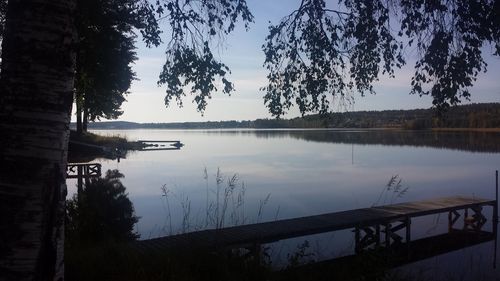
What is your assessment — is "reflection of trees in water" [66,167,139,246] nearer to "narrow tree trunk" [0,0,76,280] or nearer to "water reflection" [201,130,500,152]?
"narrow tree trunk" [0,0,76,280]

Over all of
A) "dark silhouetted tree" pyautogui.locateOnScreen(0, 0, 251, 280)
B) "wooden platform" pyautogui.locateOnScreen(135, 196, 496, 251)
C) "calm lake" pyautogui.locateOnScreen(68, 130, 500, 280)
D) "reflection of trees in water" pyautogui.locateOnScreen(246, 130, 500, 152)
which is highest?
"dark silhouetted tree" pyautogui.locateOnScreen(0, 0, 251, 280)

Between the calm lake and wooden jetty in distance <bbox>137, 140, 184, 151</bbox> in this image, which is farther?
wooden jetty in distance <bbox>137, 140, 184, 151</bbox>

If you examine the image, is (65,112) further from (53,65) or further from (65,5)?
(65,5)

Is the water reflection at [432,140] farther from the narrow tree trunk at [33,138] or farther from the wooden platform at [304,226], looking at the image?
the narrow tree trunk at [33,138]

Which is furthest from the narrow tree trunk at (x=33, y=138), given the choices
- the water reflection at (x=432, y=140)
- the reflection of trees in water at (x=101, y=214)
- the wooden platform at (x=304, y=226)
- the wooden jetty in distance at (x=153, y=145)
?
the water reflection at (x=432, y=140)

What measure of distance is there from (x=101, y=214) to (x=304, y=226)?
5.50 meters

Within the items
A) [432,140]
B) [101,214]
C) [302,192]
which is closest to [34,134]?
[101,214]

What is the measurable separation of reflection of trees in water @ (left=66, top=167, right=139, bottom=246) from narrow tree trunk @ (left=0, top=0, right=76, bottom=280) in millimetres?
5177

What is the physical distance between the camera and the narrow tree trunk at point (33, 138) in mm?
2230

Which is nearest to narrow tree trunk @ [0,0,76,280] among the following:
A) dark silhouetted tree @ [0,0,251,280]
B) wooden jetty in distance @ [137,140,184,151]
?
dark silhouetted tree @ [0,0,251,280]

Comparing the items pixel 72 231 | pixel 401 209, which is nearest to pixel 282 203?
pixel 401 209

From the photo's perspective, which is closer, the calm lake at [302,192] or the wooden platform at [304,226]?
the wooden platform at [304,226]

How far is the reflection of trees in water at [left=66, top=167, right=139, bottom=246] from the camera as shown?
953 centimetres

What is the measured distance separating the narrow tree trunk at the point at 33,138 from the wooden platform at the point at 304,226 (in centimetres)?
405
